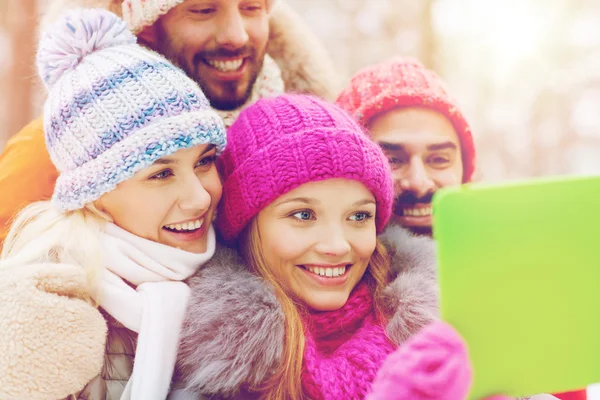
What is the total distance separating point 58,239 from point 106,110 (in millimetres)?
308

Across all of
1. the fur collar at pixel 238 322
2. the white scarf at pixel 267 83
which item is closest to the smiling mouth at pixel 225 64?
the white scarf at pixel 267 83

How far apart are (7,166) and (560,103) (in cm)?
527

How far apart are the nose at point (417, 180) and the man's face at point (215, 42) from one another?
1.84ft

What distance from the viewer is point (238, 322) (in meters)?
1.33

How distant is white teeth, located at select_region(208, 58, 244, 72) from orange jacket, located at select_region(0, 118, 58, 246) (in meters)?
0.53

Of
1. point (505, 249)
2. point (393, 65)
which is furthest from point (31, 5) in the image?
point (505, 249)

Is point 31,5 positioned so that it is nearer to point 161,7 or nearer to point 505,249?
point 161,7

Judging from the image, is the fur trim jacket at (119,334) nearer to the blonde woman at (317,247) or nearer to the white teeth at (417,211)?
the blonde woman at (317,247)

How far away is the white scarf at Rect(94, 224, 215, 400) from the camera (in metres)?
1.31

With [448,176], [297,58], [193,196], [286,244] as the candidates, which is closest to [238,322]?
[286,244]

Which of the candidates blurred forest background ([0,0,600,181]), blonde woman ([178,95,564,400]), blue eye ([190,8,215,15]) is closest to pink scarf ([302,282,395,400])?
blonde woman ([178,95,564,400])

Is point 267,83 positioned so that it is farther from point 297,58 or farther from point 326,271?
point 326,271

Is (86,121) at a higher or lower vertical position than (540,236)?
higher

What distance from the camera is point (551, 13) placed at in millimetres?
5543
